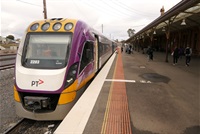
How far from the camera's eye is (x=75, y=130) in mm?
3488

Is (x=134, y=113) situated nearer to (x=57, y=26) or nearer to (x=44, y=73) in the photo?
(x=44, y=73)

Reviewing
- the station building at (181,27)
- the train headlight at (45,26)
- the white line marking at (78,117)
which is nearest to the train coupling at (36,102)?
the white line marking at (78,117)

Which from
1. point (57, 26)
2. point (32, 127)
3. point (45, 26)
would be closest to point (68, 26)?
point (57, 26)

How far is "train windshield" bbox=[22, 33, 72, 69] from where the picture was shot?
173 inches

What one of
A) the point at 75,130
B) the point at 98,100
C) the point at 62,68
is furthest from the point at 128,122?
the point at 62,68

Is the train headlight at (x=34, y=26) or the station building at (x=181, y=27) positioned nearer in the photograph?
the train headlight at (x=34, y=26)

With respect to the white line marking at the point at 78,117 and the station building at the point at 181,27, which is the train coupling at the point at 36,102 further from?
the station building at the point at 181,27

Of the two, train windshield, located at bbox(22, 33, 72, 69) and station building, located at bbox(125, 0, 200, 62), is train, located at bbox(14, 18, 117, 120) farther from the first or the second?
station building, located at bbox(125, 0, 200, 62)

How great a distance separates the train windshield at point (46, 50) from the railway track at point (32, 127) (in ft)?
4.70

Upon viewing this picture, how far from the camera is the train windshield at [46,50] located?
440 cm

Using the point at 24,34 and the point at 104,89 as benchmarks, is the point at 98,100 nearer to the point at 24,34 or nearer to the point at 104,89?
the point at 104,89

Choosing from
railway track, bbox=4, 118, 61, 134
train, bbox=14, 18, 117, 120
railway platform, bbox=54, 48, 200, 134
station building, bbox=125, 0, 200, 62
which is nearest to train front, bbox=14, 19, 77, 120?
train, bbox=14, 18, 117, 120

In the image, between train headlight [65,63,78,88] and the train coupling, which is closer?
the train coupling

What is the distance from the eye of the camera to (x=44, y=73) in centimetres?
409
